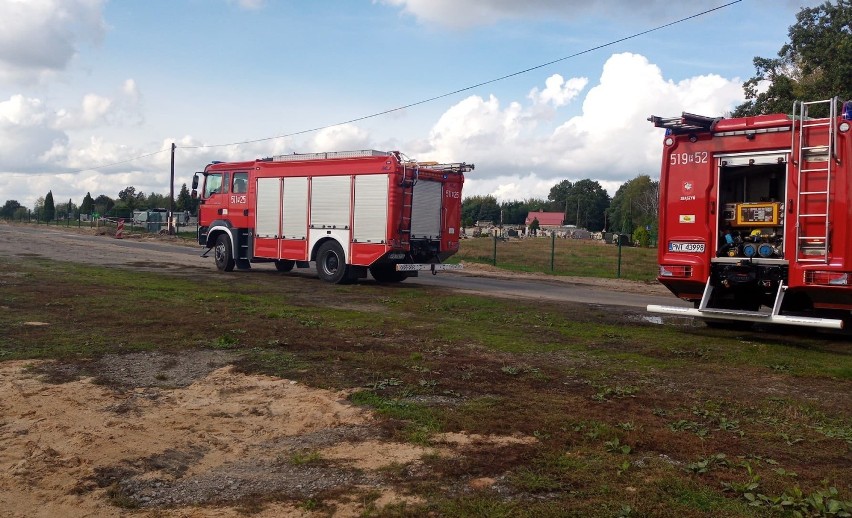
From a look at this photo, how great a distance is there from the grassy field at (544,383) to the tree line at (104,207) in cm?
7284

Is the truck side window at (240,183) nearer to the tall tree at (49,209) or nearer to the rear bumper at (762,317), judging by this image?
the rear bumper at (762,317)

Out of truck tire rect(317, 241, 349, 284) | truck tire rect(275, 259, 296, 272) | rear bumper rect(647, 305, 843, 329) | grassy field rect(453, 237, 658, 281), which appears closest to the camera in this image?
rear bumper rect(647, 305, 843, 329)

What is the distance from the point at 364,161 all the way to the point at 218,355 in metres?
10.6

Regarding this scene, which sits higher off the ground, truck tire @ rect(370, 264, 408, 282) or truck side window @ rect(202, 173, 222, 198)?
truck side window @ rect(202, 173, 222, 198)

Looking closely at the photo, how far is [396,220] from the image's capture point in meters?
17.7

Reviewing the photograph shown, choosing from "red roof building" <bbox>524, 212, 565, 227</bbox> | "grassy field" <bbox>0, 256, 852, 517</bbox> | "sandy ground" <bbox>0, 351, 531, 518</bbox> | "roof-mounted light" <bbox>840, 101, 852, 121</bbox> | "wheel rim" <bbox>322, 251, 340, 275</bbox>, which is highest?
"red roof building" <bbox>524, 212, 565, 227</bbox>

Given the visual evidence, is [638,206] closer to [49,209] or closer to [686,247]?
[49,209]

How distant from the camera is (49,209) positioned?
93.8 m

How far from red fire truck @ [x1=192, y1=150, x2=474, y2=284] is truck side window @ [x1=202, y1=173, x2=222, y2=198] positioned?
163 millimetres

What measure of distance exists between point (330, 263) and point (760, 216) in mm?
11175

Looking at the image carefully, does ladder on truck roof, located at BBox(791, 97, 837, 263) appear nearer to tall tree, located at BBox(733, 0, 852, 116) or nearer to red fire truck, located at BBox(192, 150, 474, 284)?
red fire truck, located at BBox(192, 150, 474, 284)

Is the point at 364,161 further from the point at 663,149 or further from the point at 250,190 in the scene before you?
the point at 663,149

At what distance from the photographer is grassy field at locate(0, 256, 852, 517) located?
4.29 meters

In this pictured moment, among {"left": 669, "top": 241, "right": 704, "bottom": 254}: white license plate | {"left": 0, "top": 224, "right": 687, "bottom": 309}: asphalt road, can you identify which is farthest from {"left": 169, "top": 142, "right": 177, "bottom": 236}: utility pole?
{"left": 669, "top": 241, "right": 704, "bottom": 254}: white license plate
